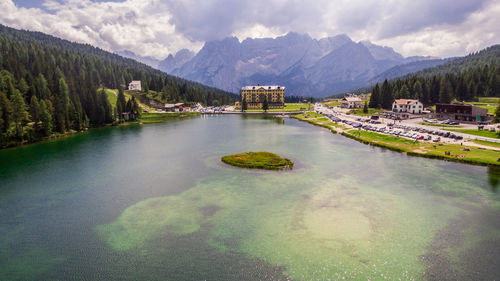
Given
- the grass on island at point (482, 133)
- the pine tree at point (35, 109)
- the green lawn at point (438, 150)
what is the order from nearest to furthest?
the green lawn at point (438, 150)
the grass on island at point (482, 133)
the pine tree at point (35, 109)

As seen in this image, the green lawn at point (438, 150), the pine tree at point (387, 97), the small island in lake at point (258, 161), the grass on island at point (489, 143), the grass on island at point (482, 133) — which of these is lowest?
the small island in lake at point (258, 161)

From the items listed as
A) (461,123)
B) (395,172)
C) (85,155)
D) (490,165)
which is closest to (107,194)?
(85,155)

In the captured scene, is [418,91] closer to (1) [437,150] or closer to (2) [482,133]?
(2) [482,133]

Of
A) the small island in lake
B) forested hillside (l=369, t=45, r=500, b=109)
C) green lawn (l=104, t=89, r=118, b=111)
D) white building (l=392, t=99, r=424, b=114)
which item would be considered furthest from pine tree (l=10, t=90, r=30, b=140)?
forested hillside (l=369, t=45, r=500, b=109)

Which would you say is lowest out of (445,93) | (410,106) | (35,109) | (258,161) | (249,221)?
(249,221)

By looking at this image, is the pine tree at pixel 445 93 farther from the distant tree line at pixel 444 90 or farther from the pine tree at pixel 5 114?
the pine tree at pixel 5 114

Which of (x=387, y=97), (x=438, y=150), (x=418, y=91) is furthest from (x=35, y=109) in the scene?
(x=418, y=91)

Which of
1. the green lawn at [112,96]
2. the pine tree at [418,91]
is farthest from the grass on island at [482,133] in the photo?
the green lawn at [112,96]
